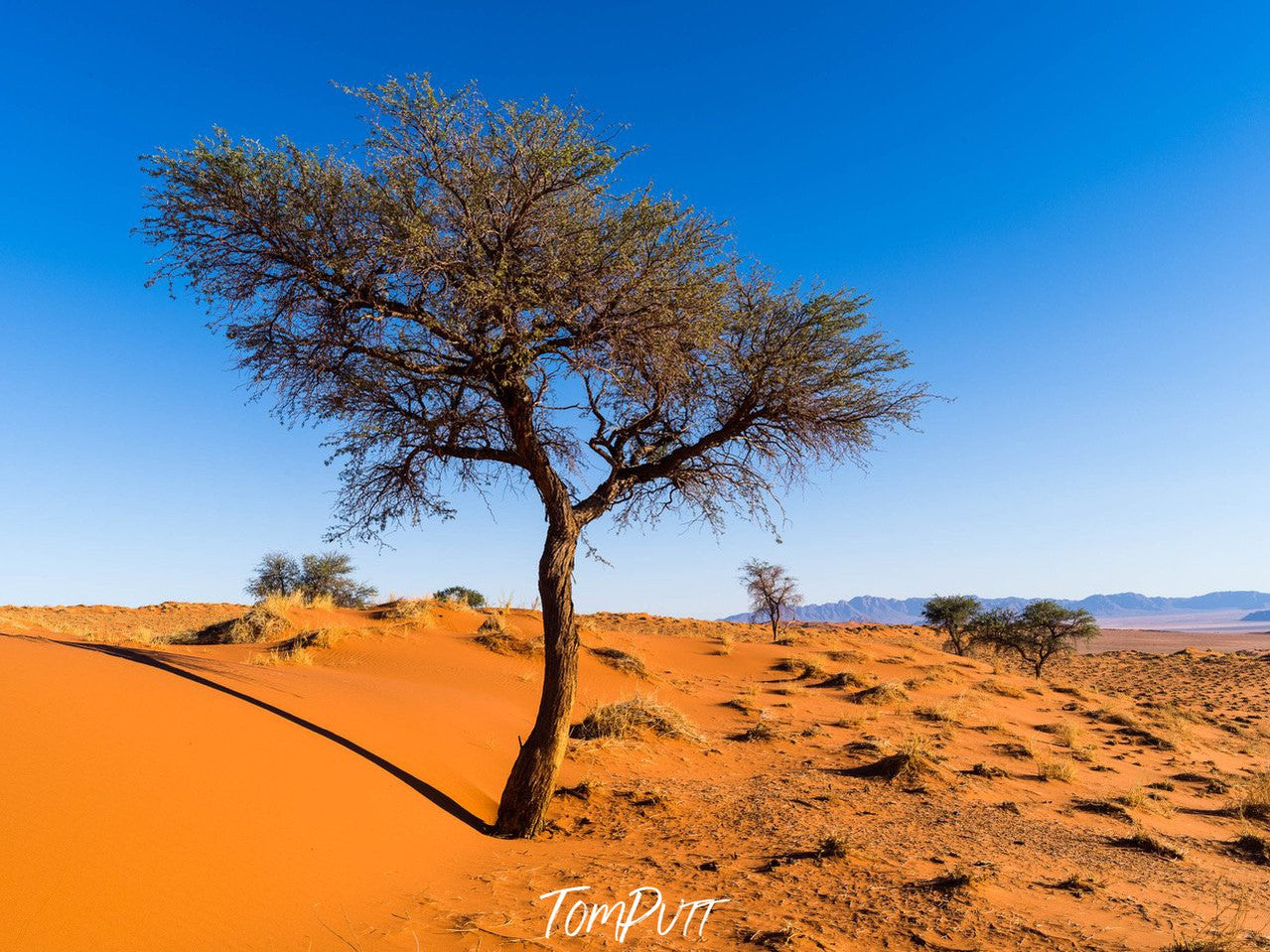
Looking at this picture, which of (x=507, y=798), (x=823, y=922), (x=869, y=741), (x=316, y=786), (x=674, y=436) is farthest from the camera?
(x=869, y=741)

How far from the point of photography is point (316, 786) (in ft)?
21.8

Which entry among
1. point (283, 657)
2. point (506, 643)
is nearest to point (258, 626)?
point (283, 657)

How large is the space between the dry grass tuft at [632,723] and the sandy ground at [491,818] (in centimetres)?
35

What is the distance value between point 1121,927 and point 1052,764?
8.22 meters

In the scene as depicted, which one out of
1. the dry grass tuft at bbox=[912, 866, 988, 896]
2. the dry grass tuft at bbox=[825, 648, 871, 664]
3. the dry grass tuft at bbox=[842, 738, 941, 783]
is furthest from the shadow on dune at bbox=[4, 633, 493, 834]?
the dry grass tuft at bbox=[825, 648, 871, 664]

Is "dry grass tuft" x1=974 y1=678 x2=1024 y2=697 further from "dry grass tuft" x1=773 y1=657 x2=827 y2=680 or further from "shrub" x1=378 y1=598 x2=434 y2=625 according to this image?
"shrub" x1=378 y1=598 x2=434 y2=625

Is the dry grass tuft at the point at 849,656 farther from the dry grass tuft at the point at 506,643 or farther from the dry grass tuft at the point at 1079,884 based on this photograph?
the dry grass tuft at the point at 1079,884

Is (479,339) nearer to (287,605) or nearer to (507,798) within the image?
(507,798)

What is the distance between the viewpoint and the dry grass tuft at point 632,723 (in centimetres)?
1242

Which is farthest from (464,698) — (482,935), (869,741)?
(482,935)

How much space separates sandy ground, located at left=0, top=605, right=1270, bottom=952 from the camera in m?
4.38

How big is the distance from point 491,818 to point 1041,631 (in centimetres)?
4652

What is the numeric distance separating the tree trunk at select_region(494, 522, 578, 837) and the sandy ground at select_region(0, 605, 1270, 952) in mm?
424

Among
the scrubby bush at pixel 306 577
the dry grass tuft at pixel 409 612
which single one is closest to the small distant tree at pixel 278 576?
the scrubby bush at pixel 306 577
